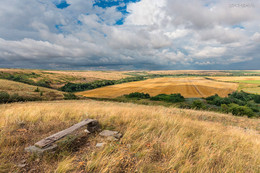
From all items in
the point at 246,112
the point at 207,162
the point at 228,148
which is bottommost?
the point at 246,112

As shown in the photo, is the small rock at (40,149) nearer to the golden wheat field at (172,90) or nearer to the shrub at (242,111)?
the shrub at (242,111)

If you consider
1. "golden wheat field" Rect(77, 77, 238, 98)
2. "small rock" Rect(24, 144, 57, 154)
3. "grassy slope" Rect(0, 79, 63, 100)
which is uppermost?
"small rock" Rect(24, 144, 57, 154)

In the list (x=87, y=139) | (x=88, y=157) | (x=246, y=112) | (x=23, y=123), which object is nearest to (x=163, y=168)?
(x=88, y=157)

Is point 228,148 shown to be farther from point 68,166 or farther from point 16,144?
point 16,144

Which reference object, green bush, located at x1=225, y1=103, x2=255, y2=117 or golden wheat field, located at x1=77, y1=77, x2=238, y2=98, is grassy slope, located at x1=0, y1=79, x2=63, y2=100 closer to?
golden wheat field, located at x1=77, y1=77, x2=238, y2=98

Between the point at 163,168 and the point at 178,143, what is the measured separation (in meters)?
1.43

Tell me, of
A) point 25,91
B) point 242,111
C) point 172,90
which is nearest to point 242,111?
point 242,111

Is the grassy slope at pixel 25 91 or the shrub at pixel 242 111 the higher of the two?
the grassy slope at pixel 25 91

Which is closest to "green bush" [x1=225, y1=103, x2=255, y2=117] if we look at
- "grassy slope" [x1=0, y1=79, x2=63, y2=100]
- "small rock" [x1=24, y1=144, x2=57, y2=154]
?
"small rock" [x1=24, y1=144, x2=57, y2=154]

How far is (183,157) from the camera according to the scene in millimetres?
3504

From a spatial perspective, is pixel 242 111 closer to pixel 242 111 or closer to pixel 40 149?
pixel 242 111

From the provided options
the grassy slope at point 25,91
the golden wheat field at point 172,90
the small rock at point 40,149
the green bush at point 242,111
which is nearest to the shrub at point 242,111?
the green bush at point 242,111

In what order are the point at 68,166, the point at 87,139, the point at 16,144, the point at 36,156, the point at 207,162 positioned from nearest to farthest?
the point at 68,166 < the point at 207,162 < the point at 36,156 < the point at 16,144 < the point at 87,139

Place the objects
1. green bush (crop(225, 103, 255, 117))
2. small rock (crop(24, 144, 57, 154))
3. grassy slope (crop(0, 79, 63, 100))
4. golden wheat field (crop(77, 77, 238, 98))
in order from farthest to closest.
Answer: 1. golden wheat field (crop(77, 77, 238, 98))
2. grassy slope (crop(0, 79, 63, 100))
3. green bush (crop(225, 103, 255, 117))
4. small rock (crop(24, 144, 57, 154))
